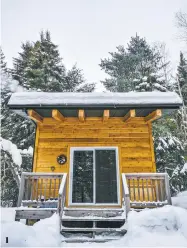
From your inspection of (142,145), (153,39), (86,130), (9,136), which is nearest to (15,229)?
(86,130)

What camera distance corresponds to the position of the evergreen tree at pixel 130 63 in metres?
17.9

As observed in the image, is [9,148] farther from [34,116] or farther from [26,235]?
[26,235]

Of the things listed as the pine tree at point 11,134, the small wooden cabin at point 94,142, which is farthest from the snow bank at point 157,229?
the pine tree at point 11,134

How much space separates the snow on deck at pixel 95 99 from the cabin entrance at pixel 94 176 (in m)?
1.59

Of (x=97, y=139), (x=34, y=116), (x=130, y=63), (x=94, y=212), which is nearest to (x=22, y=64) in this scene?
(x=130, y=63)

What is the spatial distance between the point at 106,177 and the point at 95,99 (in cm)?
242

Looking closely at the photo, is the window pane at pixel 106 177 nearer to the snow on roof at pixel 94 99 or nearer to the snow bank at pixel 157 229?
the snow on roof at pixel 94 99

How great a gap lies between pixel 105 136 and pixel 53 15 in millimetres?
17836

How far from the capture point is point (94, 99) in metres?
6.02

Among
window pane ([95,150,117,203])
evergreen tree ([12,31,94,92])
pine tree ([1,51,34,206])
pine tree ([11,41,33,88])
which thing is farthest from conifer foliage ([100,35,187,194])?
pine tree ([1,51,34,206])

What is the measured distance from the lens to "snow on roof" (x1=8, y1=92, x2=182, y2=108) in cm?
586

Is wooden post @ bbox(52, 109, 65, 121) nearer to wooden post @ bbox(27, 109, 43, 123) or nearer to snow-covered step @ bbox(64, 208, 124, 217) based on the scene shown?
wooden post @ bbox(27, 109, 43, 123)

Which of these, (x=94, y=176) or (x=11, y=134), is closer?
(x=94, y=176)

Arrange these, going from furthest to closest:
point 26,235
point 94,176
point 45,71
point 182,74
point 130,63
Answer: point 130,63 → point 182,74 → point 45,71 → point 94,176 → point 26,235
